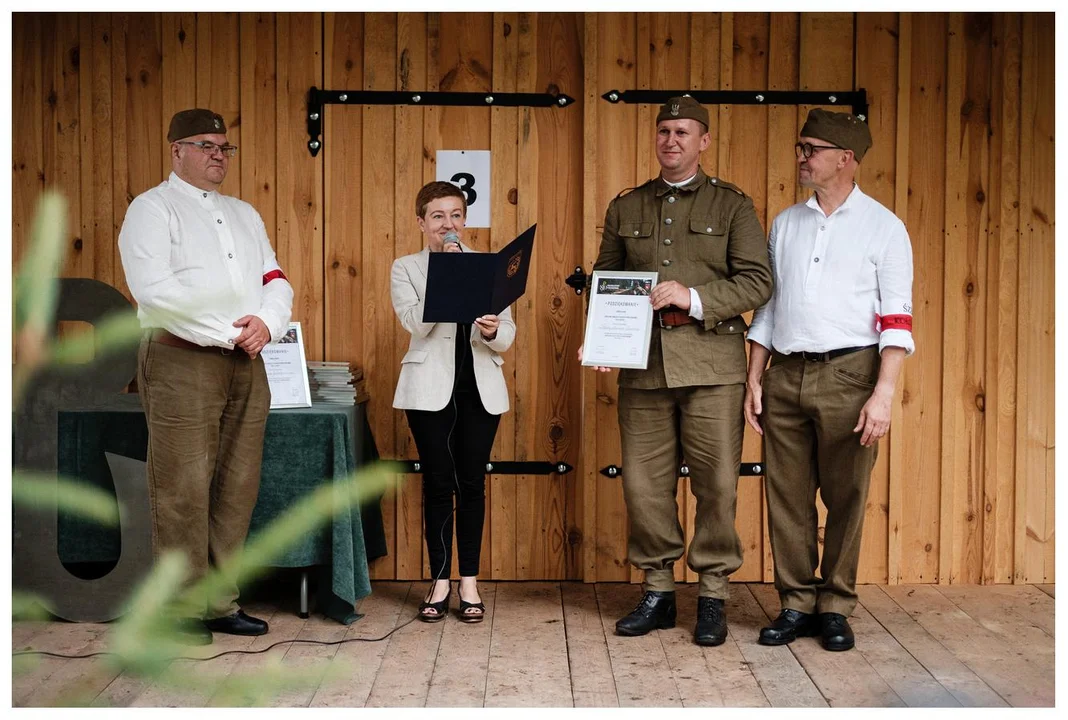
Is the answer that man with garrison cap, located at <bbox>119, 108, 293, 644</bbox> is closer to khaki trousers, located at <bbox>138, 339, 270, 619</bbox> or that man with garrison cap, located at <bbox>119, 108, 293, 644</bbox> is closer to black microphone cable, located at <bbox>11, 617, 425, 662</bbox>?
khaki trousers, located at <bbox>138, 339, 270, 619</bbox>

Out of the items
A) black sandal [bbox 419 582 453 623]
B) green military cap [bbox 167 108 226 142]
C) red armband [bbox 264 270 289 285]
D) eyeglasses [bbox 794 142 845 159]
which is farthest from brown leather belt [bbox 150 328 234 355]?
eyeglasses [bbox 794 142 845 159]

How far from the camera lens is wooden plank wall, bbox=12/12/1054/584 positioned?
3975 mm

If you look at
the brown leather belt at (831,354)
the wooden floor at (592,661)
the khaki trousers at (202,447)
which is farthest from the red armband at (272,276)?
the brown leather belt at (831,354)

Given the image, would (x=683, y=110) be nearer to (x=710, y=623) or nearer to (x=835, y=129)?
(x=835, y=129)

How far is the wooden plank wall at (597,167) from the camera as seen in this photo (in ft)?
13.0

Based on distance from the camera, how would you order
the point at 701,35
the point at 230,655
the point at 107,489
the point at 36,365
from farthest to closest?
the point at 701,35, the point at 107,489, the point at 230,655, the point at 36,365

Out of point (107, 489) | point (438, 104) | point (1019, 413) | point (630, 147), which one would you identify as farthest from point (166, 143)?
point (1019, 413)

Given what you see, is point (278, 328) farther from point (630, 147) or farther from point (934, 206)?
point (934, 206)

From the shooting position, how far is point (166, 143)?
401cm

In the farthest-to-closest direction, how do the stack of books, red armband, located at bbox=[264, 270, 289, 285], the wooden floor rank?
1. the stack of books
2. red armband, located at bbox=[264, 270, 289, 285]
3. the wooden floor

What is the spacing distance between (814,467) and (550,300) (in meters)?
1.20

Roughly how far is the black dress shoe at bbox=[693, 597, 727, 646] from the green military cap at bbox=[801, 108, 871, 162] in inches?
55.5

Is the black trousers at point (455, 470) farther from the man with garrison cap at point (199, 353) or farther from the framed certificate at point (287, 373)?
the man with garrison cap at point (199, 353)

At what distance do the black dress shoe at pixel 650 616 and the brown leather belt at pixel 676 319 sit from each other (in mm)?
851
